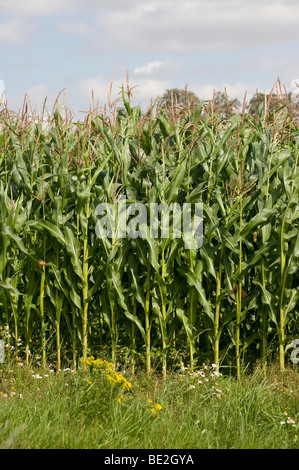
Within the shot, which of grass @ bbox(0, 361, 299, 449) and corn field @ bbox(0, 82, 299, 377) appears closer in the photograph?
grass @ bbox(0, 361, 299, 449)

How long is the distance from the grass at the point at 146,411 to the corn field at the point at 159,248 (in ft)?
1.69

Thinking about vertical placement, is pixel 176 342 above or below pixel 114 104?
below

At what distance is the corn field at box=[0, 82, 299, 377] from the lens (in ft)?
18.4

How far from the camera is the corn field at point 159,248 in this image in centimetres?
561

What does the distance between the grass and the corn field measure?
0.52 metres

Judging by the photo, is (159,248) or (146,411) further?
(159,248)

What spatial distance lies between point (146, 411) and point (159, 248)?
1746mm

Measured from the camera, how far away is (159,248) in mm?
5617

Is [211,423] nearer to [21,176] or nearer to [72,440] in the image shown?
[72,440]

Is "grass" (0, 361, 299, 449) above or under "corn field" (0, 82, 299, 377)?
under

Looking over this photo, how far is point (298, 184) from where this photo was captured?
18.3ft
